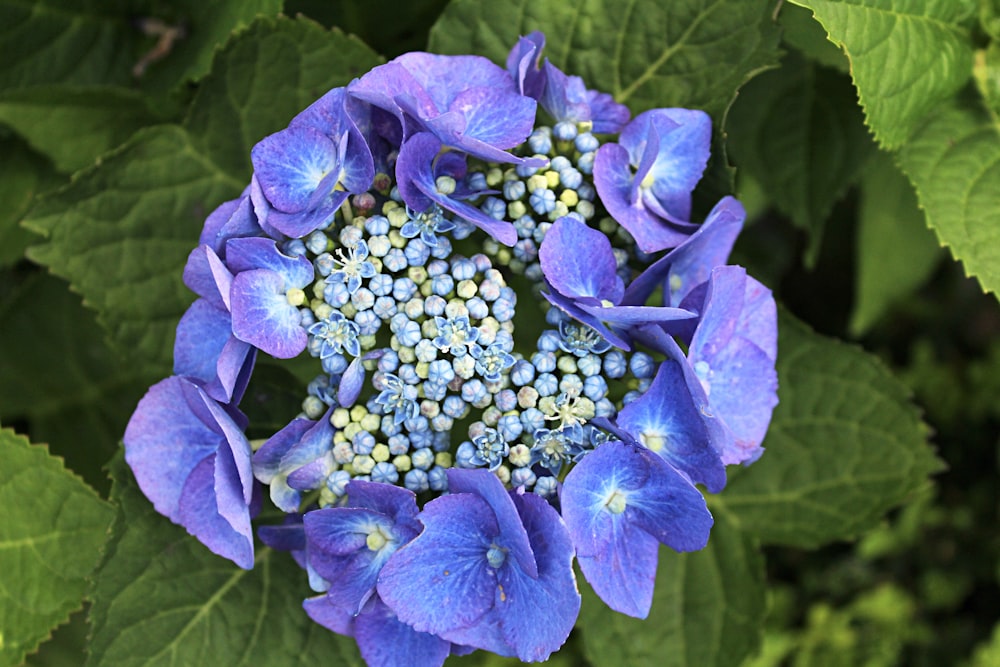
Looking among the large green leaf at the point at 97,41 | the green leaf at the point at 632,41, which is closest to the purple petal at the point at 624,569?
the green leaf at the point at 632,41

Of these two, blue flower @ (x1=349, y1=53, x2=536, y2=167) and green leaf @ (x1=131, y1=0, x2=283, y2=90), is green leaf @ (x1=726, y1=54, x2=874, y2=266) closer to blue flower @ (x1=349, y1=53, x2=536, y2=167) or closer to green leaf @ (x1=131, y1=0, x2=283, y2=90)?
blue flower @ (x1=349, y1=53, x2=536, y2=167)

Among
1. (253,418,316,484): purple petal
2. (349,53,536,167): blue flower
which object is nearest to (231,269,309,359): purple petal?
(253,418,316,484): purple petal

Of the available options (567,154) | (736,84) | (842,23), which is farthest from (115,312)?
(842,23)

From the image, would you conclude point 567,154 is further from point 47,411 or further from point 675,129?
point 47,411

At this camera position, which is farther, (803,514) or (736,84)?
(803,514)

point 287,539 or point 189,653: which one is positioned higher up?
point 287,539

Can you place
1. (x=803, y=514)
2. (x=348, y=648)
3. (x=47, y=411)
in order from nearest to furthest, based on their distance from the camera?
(x=348, y=648), (x=803, y=514), (x=47, y=411)

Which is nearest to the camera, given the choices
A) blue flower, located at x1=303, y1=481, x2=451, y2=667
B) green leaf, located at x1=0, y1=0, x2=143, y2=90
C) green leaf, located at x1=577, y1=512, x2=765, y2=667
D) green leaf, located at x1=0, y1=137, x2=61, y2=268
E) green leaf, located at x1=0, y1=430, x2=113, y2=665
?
blue flower, located at x1=303, y1=481, x2=451, y2=667
